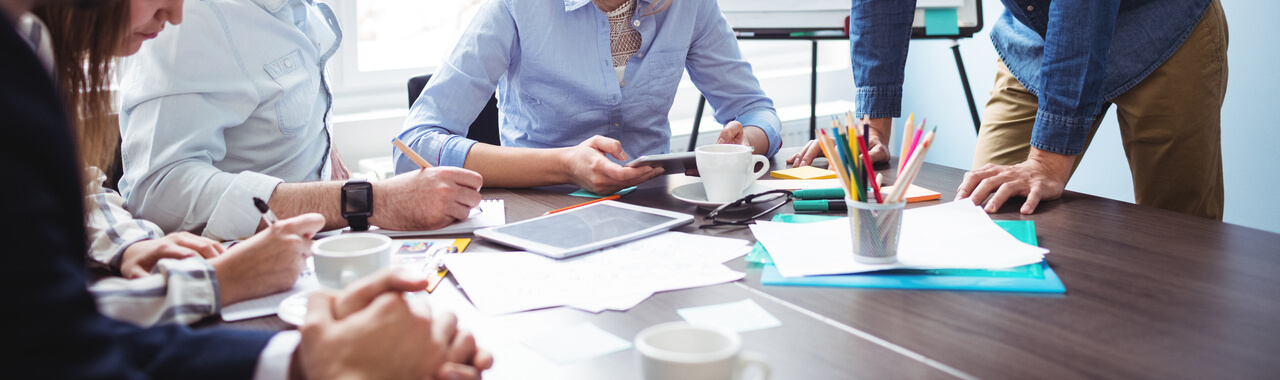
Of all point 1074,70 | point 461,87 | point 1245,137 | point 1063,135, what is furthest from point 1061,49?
point 1245,137

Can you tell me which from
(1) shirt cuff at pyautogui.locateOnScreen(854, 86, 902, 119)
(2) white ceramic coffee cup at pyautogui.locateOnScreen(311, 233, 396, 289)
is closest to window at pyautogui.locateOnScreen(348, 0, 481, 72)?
(1) shirt cuff at pyautogui.locateOnScreen(854, 86, 902, 119)

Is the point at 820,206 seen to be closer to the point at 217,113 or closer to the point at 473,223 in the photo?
the point at 473,223

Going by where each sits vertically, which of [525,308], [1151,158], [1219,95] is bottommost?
[525,308]

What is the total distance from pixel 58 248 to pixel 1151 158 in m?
1.75

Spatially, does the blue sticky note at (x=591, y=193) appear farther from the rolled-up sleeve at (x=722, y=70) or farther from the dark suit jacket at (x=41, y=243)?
the dark suit jacket at (x=41, y=243)

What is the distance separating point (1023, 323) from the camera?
746 millimetres

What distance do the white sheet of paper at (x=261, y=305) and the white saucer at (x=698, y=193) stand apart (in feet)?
1.83

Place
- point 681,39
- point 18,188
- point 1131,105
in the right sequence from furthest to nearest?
point 681,39 < point 1131,105 < point 18,188

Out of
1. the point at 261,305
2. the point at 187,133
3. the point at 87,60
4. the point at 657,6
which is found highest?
the point at 657,6

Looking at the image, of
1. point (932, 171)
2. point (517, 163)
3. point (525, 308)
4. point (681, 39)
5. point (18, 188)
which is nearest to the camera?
point (18, 188)

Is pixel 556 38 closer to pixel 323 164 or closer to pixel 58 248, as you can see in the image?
pixel 323 164

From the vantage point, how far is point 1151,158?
64.2 inches

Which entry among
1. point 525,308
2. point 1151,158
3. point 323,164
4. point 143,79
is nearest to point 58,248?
point 525,308

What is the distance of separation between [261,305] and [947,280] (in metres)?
0.68
